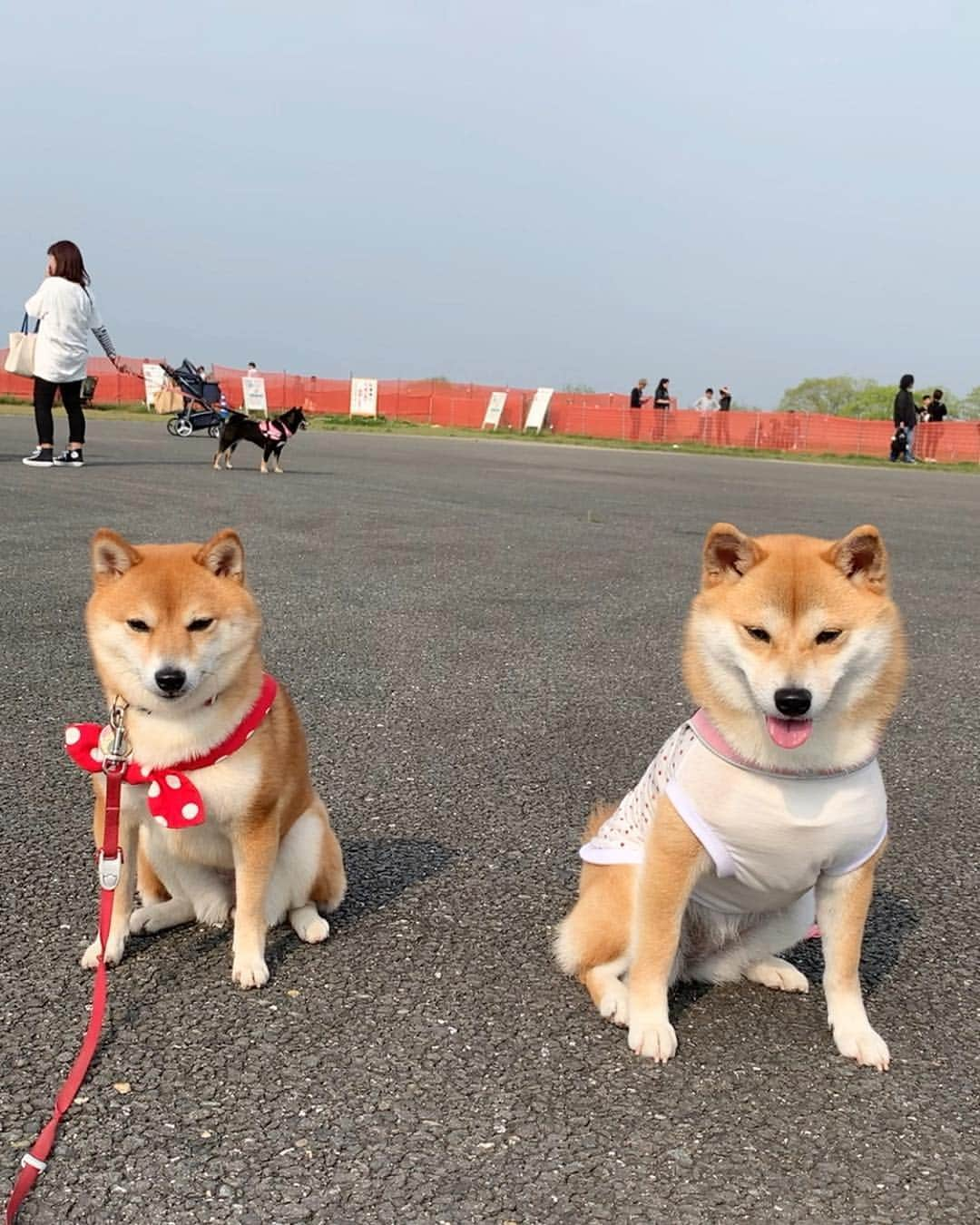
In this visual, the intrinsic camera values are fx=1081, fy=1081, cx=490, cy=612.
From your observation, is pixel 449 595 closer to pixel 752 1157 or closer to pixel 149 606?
pixel 149 606

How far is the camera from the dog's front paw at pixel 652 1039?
237 centimetres

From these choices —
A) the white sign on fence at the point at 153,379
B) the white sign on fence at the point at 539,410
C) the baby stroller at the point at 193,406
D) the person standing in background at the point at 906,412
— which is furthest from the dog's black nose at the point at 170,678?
the white sign on fence at the point at 539,410

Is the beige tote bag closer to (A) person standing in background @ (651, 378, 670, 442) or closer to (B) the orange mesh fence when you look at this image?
(B) the orange mesh fence

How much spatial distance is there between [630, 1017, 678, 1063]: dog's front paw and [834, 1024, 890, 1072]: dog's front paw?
378mm

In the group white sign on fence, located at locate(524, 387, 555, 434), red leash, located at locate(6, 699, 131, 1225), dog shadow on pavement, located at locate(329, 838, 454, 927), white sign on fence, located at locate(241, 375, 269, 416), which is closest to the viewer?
red leash, located at locate(6, 699, 131, 1225)

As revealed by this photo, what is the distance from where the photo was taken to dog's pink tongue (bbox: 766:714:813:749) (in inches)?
90.9

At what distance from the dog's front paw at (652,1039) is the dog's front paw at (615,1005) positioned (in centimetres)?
7

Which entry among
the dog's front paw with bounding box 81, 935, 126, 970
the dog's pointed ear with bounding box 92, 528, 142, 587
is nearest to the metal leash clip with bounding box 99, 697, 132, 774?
the dog's pointed ear with bounding box 92, 528, 142, 587

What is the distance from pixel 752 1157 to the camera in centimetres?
204

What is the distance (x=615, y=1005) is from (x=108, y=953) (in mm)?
1227

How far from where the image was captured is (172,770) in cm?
253

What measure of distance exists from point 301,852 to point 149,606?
0.76 m

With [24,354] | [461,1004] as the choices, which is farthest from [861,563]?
[24,354]

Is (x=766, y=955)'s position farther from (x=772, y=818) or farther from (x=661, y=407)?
(x=661, y=407)
